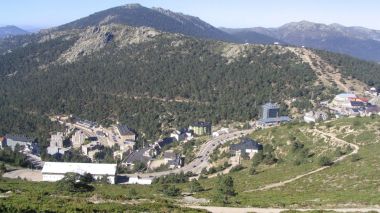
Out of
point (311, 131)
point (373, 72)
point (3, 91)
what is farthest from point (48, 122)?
point (373, 72)

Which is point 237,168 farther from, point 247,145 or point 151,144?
point 151,144

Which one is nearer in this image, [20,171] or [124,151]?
[20,171]

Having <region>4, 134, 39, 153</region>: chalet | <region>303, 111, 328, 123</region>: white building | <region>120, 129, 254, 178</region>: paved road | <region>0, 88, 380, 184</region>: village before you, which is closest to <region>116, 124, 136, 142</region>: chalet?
<region>0, 88, 380, 184</region>: village

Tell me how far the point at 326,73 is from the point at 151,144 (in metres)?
62.8

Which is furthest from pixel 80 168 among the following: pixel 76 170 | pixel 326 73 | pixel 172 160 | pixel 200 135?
pixel 326 73

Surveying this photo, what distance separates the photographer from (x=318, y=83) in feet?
450

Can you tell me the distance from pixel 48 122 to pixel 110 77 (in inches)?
1798

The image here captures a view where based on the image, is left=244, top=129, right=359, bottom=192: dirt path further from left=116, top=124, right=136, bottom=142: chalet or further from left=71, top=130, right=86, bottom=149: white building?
left=71, top=130, right=86, bottom=149: white building

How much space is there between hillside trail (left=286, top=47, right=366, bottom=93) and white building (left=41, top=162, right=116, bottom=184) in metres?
81.2

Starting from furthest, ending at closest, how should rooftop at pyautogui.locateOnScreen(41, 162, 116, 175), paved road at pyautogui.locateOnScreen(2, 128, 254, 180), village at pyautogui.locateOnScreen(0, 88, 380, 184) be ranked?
1. paved road at pyautogui.locateOnScreen(2, 128, 254, 180)
2. village at pyautogui.locateOnScreen(0, 88, 380, 184)
3. rooftop at pyautogui.locateOnScreen(41, 162, 116, 175)

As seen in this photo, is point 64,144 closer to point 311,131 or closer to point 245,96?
point 245,96

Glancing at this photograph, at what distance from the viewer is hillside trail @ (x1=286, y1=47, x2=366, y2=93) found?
137m

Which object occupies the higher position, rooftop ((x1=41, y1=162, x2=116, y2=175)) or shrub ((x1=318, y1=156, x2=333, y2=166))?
shrub ((x1=318, y1=156, x2=333, y2=166))

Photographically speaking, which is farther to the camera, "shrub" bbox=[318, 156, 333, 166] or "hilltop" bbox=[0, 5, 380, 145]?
"hilltop" bbox=[0, 5, 380, 145]
